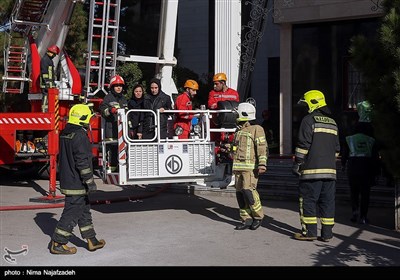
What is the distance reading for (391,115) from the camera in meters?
7.13

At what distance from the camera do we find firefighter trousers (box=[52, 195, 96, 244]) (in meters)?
6.45

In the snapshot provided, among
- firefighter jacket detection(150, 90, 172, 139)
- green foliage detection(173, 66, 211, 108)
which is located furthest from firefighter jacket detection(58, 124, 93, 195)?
green foliage detection(173, 66, 211, 108)

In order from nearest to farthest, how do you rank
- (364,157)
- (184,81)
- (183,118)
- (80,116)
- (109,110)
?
(80,116) < (364,157) < (109,110) < (183,118) < (184,81)

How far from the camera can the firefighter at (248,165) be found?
7766mm

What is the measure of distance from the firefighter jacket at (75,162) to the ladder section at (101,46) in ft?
17.9

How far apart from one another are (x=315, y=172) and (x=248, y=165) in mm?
1038

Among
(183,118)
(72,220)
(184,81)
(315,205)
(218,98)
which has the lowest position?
(72,220)

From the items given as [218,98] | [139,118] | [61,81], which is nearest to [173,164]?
[139,118]

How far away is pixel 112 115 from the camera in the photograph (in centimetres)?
872

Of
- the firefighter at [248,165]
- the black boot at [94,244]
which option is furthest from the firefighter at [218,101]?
the black boot at [94,244]

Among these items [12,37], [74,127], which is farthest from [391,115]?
[12,37]

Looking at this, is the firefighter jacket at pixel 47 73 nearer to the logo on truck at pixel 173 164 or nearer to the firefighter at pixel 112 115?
the firefighter at pixel 112 115

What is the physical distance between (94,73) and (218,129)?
4740 millimetres

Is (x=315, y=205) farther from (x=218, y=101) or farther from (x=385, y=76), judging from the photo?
(x=218, y=101)
